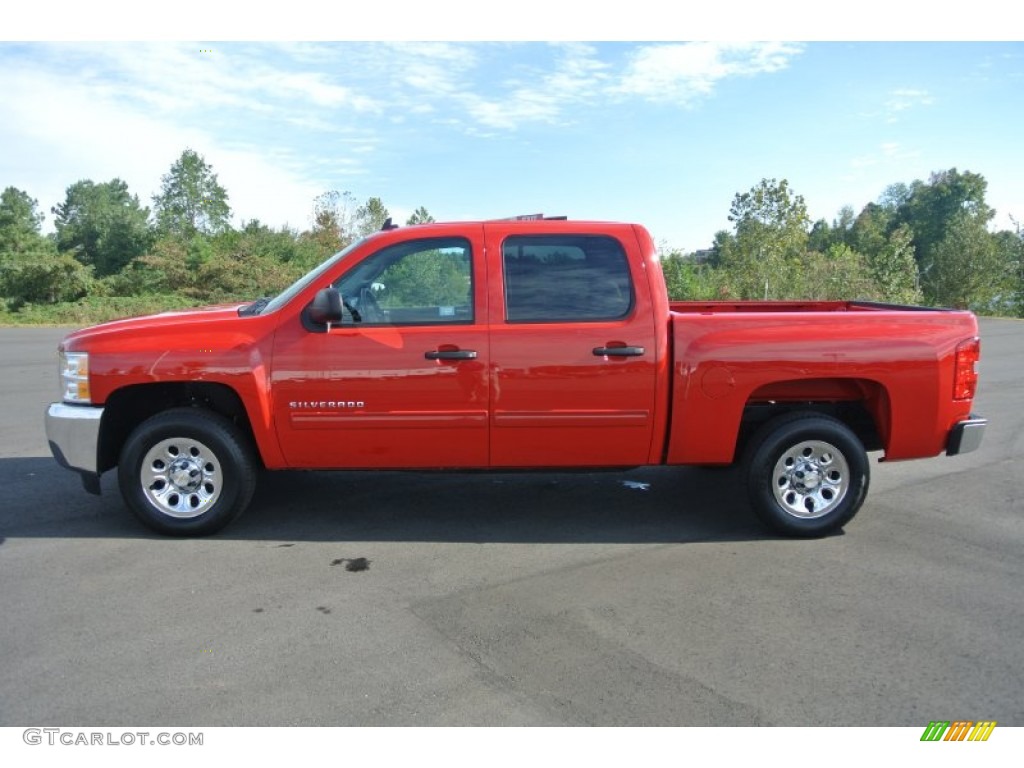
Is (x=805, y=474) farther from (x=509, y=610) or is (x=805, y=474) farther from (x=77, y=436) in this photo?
(x=77, y=436)

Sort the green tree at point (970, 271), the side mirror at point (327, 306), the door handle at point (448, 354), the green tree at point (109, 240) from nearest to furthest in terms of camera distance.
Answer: the side mirror at point (327, 306) < the door handle at point (448, 354) < the green tree at point (970, 271) < the green tree at point (109, 240)

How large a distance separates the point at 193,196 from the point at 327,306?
55836 mm

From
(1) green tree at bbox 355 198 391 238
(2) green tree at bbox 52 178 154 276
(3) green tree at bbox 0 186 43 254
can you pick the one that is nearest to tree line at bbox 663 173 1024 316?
(1) green tree at bbox 355 198 391 238

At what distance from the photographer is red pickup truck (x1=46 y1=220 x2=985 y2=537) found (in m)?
4.85

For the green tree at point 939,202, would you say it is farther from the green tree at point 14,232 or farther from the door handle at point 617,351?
the door handle at point 617,351

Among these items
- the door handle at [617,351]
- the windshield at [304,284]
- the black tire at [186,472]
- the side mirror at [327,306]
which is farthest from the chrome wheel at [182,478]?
the door handle at [617,351]

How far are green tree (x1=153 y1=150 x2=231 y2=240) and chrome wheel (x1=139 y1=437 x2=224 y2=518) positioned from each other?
52.9 metres

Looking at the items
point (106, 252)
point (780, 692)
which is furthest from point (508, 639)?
point (106, 252)

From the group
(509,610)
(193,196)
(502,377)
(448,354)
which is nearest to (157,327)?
(448,354)

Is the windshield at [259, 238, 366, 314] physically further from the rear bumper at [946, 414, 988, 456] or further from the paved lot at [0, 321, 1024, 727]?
the rear bumper at [946, 414, 988, 456]

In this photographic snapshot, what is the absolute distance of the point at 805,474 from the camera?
5090 millimetres

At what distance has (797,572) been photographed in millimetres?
4531

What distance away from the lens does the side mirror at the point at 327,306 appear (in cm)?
466

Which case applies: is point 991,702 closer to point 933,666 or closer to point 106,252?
point 933,666
